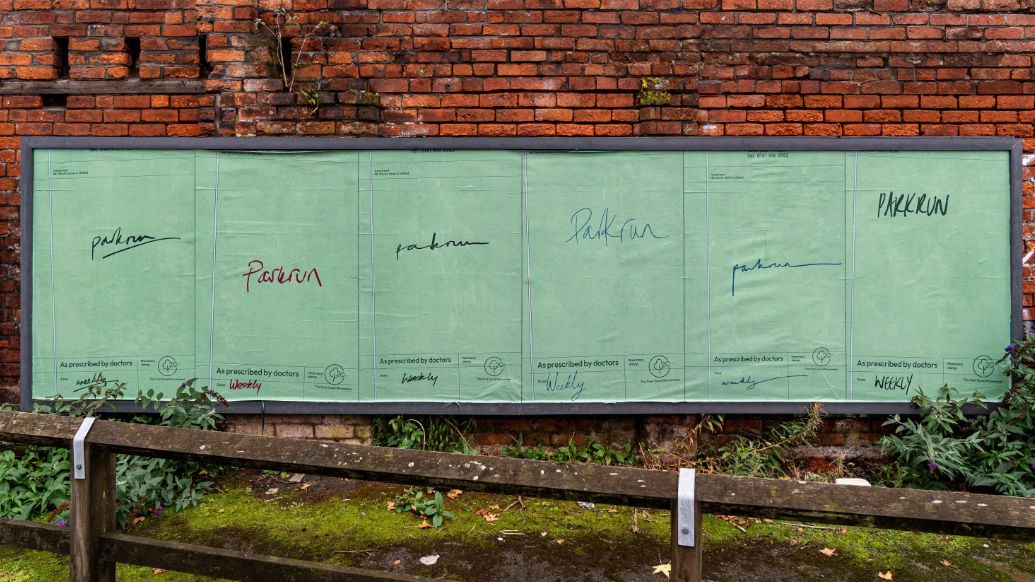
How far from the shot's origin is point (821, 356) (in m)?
3.90

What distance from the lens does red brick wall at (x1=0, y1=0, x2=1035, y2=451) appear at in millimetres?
3926

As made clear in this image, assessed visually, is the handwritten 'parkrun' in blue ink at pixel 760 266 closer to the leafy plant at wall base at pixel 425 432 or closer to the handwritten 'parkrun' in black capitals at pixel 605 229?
the handwritten 'parkrun' in black capitals at pixel 605 229

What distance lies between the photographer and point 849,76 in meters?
3.95

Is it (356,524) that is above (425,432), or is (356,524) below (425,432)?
below

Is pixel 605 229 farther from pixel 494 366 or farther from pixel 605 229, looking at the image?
pixel 494 366

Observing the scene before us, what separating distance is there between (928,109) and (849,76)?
587 mm

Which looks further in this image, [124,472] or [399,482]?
[124,472]

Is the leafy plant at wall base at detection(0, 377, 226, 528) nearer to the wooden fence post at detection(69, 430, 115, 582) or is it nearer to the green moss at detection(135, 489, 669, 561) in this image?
the green moss at detection(135, 489, 669, 561)

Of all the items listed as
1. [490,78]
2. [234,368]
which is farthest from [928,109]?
[234,368]

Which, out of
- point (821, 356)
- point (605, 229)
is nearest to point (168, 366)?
point (605, 229)

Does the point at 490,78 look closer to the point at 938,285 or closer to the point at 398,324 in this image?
the point at 398,324

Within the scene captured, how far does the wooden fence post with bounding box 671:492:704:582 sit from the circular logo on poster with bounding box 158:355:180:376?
3.53 meters

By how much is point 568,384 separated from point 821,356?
1744 millimetres

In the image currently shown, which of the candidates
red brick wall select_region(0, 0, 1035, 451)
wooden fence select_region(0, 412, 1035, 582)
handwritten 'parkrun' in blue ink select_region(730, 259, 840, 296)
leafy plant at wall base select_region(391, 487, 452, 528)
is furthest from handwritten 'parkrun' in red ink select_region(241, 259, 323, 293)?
handwritten 'parkrun' in blue ink select_region(730, 259, 840, 296)
